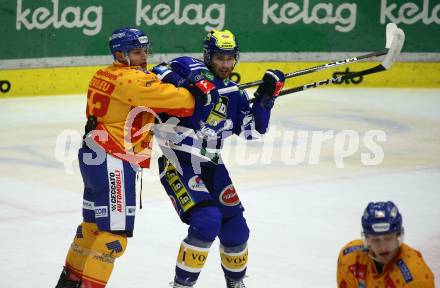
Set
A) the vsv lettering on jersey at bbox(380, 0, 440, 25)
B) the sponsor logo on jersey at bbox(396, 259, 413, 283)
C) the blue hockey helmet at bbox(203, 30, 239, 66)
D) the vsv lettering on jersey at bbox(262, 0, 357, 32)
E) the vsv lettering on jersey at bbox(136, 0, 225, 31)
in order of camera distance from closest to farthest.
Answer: the sponsor logo on jersey at bbox(396, 259, 413, 283) → the blue hockey helmet at bbox(203, 30, 239, 66) → the vsv lettering on jersey at bbox(136, 0, 225, 31) → the vsv lettering on jersey at bbox(262, 0, 357, 32) → the vsv lettering on jersey at bbox(380, 0, 440, 25)

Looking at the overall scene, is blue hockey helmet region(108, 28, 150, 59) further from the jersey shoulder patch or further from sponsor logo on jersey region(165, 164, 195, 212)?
the jersey shoulder patch

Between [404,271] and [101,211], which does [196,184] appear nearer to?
[101,211]

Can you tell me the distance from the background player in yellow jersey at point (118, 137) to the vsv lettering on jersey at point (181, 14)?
648 centimetres

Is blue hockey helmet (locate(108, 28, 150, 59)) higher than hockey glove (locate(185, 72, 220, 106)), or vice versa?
blue hockey helmet (locate(108, 28, 150, 59))

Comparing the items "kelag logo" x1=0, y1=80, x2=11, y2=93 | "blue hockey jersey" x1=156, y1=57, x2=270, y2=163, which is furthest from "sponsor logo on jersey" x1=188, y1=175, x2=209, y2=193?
"kelag logo" x1=0, y1=80, x2=11, y2=93

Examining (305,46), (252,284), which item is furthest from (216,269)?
(305,46)

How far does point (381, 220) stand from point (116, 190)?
173 centimetres

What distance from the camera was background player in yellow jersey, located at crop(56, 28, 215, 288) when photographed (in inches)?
210

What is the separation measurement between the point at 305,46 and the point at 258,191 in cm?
466

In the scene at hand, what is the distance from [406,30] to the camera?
41.8ft

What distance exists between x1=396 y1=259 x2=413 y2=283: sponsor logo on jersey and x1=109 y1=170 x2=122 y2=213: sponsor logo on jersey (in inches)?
68.6

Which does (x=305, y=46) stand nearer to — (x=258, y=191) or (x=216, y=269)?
(x=258, y=191)

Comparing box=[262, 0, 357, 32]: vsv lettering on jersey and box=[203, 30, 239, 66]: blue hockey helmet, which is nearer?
box=[203, 30, 239, 66]: blue hockey helmet

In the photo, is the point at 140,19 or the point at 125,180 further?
the point at 140,19
